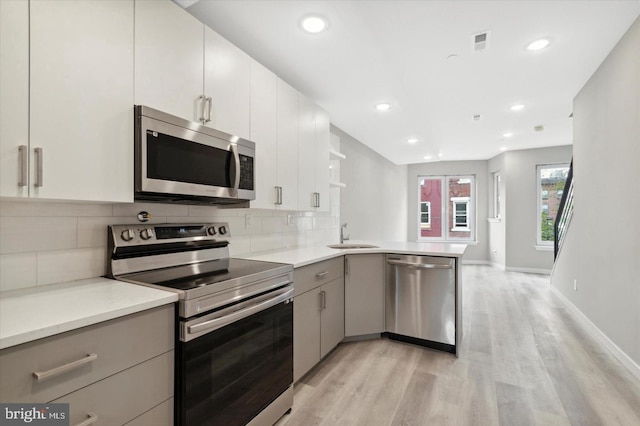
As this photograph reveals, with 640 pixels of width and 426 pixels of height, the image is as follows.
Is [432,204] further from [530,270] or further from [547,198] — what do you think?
[530,270]

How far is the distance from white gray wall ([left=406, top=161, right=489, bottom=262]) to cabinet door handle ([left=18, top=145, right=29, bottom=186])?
26.0ft

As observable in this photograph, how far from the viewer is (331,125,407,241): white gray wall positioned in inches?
181

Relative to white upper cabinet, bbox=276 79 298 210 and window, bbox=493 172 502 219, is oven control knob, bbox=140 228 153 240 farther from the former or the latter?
window, bbox=493 172 502 219

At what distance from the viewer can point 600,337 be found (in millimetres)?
2855

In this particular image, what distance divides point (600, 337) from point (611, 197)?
131 cm

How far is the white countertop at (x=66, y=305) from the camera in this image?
87 centimetres

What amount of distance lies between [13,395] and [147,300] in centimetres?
40

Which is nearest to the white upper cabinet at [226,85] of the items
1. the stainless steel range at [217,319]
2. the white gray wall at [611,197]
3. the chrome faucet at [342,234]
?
the stainless steel range at [217,319]

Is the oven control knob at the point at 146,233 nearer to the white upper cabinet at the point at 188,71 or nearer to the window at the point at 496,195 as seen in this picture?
the white upper cabinet at the point at 188,71

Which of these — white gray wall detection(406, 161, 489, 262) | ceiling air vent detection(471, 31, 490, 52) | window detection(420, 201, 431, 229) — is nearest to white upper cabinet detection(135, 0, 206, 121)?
ceiling air vent detection(471, 31, 490, 52)

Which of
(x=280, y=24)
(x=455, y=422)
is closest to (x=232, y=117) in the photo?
(x=280, y=24)

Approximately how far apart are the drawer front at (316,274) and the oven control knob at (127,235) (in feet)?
3.15

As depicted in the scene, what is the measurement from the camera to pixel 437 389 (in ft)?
6.97

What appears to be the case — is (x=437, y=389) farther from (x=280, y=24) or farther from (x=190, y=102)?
(x=280, y=24)
